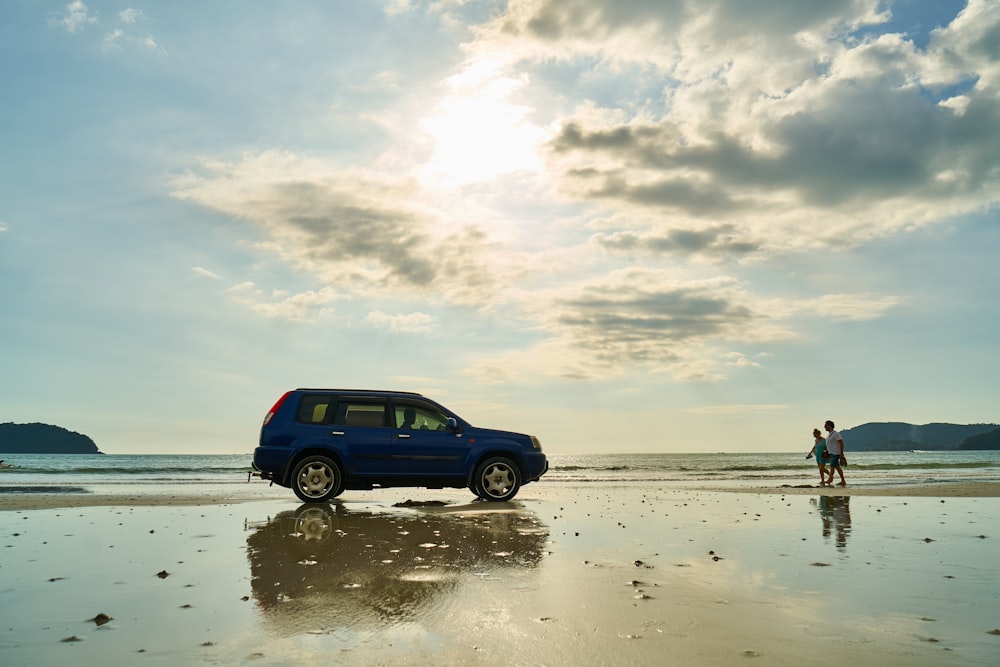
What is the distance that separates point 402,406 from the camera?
44.4 feet

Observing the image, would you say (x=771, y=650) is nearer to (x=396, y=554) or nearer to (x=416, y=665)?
(x=416, y=665)

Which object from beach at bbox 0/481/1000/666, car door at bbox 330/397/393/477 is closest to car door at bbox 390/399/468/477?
car door at bbox 330/397/393/477

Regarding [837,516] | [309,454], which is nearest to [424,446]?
[309,454]

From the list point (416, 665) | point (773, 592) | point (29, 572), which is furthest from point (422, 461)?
point (416, 665)

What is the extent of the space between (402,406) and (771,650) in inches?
408

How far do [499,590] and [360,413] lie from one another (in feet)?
27.8

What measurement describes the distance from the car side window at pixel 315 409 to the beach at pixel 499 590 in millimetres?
2595

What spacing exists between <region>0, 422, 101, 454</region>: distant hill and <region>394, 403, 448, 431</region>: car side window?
206 meters

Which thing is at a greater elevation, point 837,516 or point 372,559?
point 372,559

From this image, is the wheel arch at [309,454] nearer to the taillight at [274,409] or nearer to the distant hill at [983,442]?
the taillight at [274,409]

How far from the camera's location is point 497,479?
1360cm

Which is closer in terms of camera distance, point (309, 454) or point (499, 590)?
point (499, 590)

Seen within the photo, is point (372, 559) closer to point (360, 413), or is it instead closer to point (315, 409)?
point (360, 413)

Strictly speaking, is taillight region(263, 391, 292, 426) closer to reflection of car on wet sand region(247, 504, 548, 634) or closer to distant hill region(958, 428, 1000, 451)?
reflection of car on wet sand region(247, 504, 548, 634)
